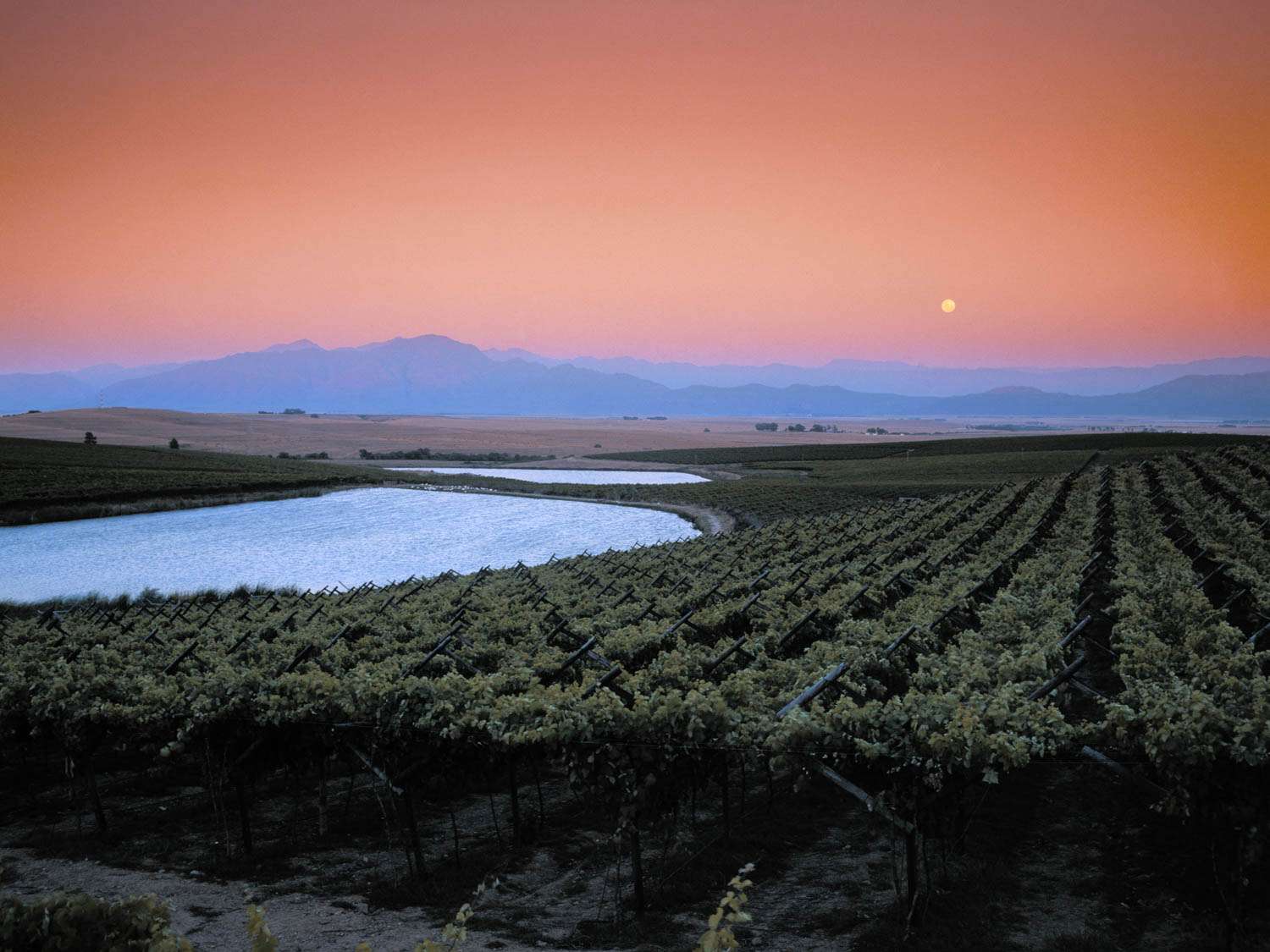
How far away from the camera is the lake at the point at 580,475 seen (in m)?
113

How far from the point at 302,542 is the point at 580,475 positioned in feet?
218

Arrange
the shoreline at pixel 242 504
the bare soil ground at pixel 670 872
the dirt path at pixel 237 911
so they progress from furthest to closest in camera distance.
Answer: the shoreline at pixel 242 504 < the dirt path at pixel 237 911 < the bare soil ground at pixel 670 872

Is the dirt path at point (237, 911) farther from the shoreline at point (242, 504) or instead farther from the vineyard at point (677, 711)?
the shoreline at point (242, 504)

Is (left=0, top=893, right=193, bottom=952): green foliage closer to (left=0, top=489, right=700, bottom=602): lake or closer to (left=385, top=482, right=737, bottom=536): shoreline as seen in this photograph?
(left=385, top=482, right=737, bottom=536): shoreline

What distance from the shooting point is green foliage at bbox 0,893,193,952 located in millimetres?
5145

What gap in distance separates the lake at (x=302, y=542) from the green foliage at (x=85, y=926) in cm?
4172

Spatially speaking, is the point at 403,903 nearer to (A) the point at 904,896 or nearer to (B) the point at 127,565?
(A) the point at 904,896

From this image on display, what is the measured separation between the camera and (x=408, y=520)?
7331 centimetres

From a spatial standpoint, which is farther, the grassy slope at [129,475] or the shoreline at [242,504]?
the grassy slope at [129,475]

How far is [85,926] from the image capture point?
5.26 metres

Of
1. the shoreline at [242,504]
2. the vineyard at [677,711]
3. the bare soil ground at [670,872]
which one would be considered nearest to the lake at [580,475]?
the shoreline at [242,504]

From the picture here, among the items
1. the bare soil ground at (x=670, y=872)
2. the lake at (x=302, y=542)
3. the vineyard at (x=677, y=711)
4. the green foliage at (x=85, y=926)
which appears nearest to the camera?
the green foliage at (x=85, y=926)

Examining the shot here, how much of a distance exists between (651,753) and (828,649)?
4.38 metres

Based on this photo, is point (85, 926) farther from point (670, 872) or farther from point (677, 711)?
point (670, 872)
